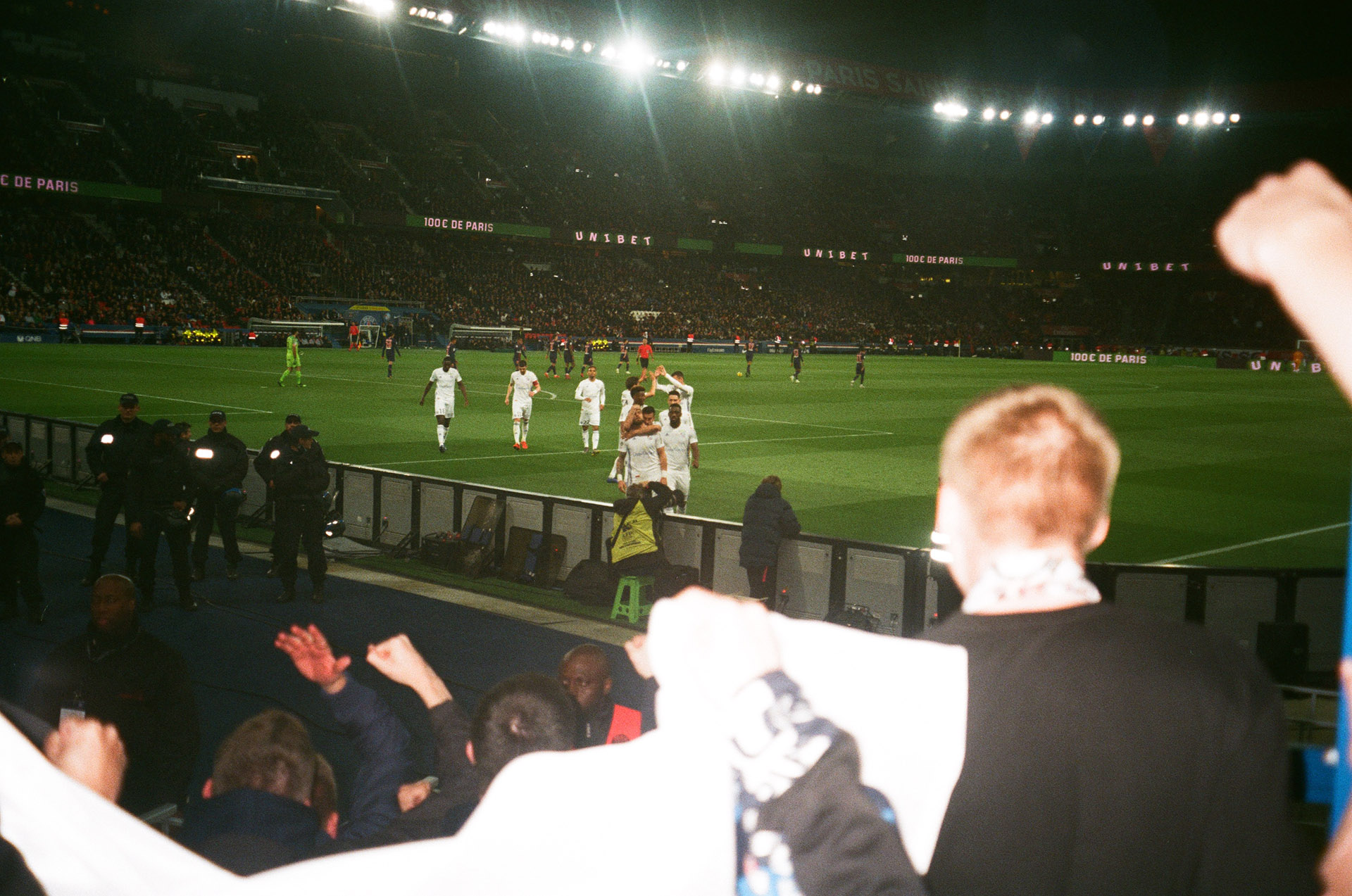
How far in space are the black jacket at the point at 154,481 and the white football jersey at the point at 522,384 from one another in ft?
34.9

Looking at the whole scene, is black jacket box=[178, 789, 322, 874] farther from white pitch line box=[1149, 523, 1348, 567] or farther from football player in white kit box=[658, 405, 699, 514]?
white pitch line box=[1149, 523, 1348, 567]

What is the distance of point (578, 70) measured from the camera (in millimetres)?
83375

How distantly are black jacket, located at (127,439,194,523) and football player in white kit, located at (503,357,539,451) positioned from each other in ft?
34.4

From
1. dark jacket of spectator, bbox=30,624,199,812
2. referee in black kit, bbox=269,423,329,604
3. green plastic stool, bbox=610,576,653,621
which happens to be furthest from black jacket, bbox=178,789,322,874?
referee in black kit, bbox=269,423,329,604

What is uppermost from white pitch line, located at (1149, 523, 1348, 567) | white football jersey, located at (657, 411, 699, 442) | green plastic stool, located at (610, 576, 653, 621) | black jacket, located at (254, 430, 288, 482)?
white football jersey, located at (657, 411, 699, 442)

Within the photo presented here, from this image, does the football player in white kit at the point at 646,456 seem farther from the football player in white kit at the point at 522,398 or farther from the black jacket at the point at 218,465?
the football player in white kit at the point at 522,398

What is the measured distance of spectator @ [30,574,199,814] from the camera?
17.5 feet

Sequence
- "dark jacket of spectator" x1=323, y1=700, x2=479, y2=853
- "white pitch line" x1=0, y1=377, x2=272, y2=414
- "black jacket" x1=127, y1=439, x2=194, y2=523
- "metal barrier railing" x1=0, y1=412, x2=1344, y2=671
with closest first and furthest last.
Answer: "dark jacket of spectator" x1=323, y1=700, x2=479, y2=853 → "metal barrier railing" x1=0, y1=412, x2=1344, y2=671 → "black jacket" x1=127, y1=439, x2=194, y2=523 → "white pitch line" x1=0, y1=377, x2=272, y2=414

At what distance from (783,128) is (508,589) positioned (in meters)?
85.0

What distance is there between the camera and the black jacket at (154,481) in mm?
11109

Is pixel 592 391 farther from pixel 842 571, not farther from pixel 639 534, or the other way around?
pixel 842 571

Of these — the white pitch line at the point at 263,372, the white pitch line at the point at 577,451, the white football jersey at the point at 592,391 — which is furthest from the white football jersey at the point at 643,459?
the white pitch line at the point at 263,372

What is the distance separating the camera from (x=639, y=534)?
→ 1194 cm

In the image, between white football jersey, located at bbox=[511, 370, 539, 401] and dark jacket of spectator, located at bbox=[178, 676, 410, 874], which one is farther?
white football jersey, located at bbox=[511, 370, 539, 401]
